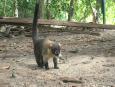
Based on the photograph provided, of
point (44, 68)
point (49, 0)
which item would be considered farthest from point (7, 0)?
point (44, 68)

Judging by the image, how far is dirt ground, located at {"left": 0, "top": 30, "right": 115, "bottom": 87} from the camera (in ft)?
17.7

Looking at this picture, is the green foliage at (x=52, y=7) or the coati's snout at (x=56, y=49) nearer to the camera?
the coati's snout at (x=56, y=49)

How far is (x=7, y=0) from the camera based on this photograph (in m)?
15.0

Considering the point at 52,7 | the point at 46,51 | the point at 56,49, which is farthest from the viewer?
the point at 52,7

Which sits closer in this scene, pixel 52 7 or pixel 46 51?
pixel 46 51

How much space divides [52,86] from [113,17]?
14.5 metres

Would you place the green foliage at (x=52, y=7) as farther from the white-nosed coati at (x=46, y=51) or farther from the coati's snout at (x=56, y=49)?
the coati's snout at (x=56, y=49)


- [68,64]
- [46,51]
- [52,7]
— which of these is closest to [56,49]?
[46,51]

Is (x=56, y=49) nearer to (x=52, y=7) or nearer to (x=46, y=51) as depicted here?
(x=46, y=51)

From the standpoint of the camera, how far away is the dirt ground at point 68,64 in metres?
5.39

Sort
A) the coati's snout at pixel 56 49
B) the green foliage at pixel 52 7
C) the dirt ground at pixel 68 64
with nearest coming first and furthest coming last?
the dirt ground at pixel 68 64, the coati's snout at pixel 56 49, the green foliage at pixel 52 7

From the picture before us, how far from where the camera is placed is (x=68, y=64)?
6754mm

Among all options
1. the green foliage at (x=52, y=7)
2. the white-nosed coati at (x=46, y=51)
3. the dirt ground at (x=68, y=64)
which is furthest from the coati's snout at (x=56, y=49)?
the green foliage at (x=52, y=7)

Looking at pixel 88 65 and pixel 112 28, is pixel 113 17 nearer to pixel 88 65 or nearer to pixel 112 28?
pixel 112 28
